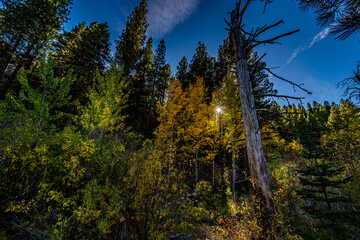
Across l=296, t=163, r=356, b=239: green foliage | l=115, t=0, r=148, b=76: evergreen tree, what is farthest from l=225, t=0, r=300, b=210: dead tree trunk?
l=115, t=0, r=148, b=76: evergreen tree

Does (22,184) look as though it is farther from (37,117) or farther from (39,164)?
(37,117)

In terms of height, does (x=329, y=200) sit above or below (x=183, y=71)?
below

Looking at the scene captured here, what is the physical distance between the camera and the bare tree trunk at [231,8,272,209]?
2428 mm

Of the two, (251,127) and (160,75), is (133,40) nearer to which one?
(160,75)

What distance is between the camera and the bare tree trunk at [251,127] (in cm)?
243

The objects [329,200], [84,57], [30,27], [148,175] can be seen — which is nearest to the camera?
[148,175]

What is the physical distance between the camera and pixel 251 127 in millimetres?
2762

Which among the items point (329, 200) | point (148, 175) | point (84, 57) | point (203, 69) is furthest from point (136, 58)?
point (329, 200)

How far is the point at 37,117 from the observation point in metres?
3.08

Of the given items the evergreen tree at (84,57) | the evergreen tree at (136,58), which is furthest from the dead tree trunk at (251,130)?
the evergreen tree at (84,57)

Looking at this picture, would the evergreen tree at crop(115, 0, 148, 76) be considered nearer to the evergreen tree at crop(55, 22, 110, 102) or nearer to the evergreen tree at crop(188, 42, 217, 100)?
the evergreen tree at crop(55, 22, 110, 102)

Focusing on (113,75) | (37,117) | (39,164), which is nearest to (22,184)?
(39,164)

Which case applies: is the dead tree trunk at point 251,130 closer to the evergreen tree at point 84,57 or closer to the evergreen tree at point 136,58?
the evergreen tree at point 136,58

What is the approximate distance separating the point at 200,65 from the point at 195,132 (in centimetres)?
1033
